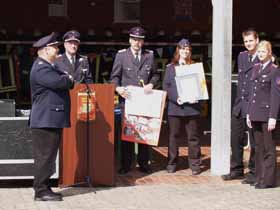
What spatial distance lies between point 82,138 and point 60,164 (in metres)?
0.42

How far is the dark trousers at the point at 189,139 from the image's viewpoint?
954cm

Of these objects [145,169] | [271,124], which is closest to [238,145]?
[271,124]

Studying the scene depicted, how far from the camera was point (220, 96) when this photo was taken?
938 cm

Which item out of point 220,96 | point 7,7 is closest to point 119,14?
point 7,7

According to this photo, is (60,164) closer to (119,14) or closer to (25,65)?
(25,65)

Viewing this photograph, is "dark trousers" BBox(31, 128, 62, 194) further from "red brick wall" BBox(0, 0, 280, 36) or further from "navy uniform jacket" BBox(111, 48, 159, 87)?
"red brick wall" BBox(0, 0, 280, 36)

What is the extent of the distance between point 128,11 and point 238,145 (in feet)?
25.7

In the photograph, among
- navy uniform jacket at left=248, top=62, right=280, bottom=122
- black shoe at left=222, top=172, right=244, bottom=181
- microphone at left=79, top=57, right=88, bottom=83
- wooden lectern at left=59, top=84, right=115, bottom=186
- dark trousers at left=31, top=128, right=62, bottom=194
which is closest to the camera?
dark trousers at left=31, top=128, right=62, bottom=194

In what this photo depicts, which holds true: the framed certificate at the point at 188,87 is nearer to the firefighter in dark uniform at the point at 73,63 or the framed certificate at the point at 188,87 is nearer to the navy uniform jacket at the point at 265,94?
the navy uniform jacket at the point at 265,94

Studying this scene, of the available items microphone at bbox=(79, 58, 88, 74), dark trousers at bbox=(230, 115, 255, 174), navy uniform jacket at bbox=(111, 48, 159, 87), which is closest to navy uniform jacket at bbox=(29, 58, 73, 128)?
microphone at bbox=(79, 58, 88, 74)

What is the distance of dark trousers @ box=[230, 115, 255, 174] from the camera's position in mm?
9117

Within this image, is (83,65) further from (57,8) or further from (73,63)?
(57,8)

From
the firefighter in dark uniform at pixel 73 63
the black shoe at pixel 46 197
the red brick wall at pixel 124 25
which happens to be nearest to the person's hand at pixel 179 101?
the firefighter in dark uniform at pixel 73 63

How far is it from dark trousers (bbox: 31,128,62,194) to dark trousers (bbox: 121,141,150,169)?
5.53 ft
